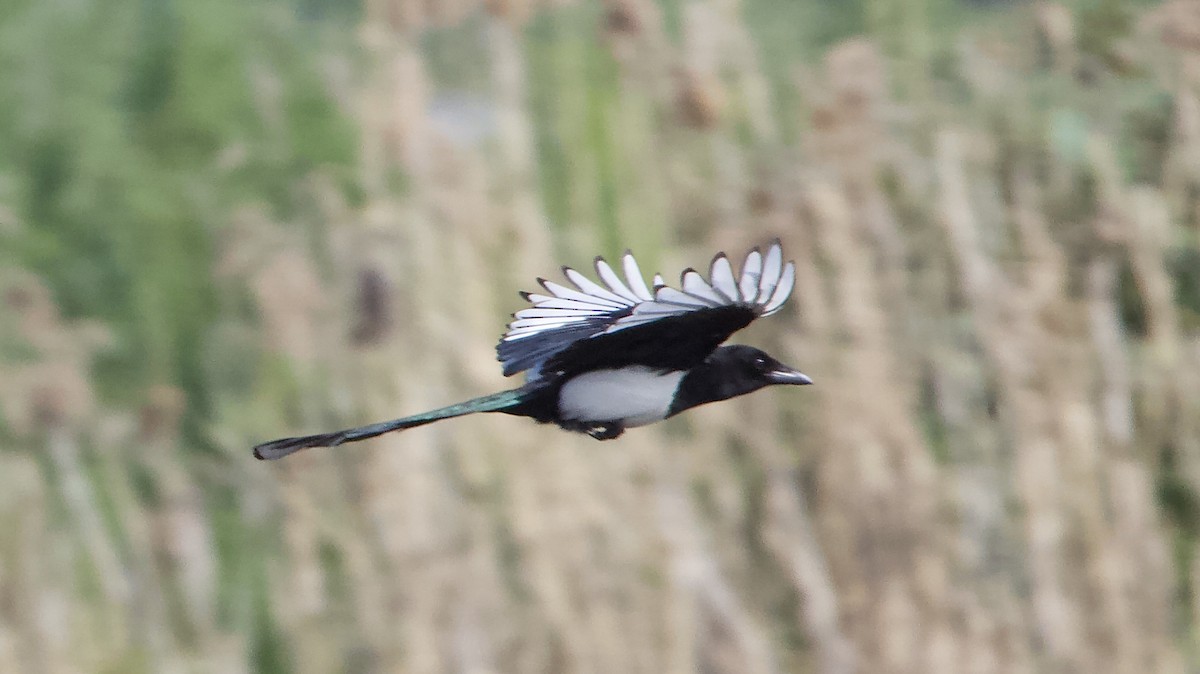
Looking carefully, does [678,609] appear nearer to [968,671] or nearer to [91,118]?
[968,671]

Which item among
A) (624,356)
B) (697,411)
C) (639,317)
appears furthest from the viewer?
(697,411)

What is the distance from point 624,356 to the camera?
221 cm

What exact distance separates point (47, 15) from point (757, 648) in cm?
244

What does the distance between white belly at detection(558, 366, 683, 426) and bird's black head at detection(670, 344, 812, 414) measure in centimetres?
3

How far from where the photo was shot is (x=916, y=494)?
321 cm

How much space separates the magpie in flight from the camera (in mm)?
2053

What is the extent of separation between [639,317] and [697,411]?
1.26 m

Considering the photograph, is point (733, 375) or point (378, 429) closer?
point (378, 429)

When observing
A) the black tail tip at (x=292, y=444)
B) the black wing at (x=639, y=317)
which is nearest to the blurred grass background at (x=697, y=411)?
the black wing at (x=639, y=317)

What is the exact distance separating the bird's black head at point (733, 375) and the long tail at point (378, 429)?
22 centimetres

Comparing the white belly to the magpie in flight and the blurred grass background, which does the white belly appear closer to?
the magpie in flight

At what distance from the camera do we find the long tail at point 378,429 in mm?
2164

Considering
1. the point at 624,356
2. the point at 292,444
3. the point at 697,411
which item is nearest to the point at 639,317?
the point at 624,356

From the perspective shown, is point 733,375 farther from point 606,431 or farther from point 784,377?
point 606,431
